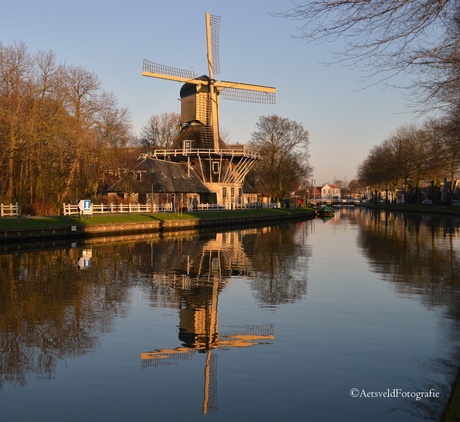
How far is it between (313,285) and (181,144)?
46581mm

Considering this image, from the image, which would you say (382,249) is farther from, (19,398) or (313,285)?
(19,398)

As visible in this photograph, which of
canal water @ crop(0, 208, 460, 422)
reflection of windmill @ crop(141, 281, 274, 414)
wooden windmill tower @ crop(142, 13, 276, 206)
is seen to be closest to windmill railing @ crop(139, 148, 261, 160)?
wooden windmill tower @ crop(142, 13, 276, 206)

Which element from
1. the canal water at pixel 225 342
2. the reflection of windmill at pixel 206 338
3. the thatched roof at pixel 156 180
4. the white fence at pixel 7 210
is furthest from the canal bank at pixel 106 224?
the reflection of windmill at pixel 206 338

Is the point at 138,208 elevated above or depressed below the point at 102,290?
above

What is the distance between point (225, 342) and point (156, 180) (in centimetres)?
4382

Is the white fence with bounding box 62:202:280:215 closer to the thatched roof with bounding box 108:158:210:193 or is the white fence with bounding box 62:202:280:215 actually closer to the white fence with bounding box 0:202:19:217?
the thatched roof with bounding box 108:158:210:193

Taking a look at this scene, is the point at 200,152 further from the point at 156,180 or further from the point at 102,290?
the point at 102,290

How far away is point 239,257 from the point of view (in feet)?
83.5

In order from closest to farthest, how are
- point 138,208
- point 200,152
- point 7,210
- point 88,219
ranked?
point 88,219
point 7,210
point 138,208
point 200,152

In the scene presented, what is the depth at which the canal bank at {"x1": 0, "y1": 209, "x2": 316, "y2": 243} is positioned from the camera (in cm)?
3103

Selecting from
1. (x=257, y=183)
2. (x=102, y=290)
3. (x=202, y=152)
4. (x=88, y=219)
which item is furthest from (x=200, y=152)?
(x=102, y=290)

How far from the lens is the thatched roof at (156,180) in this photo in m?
53.2

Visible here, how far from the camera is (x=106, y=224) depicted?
37531 mm

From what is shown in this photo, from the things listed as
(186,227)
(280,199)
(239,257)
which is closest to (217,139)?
(186,227)
